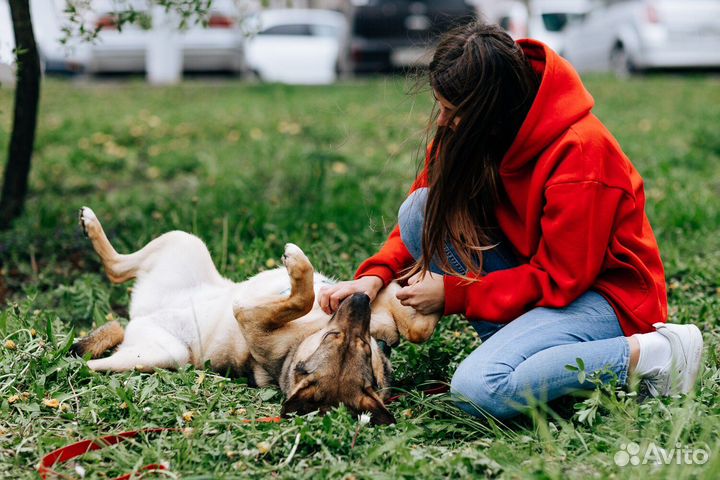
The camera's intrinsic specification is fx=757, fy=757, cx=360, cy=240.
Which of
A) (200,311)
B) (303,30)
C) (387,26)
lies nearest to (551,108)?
(200,311)

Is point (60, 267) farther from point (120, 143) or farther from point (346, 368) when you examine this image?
point (120, 143)

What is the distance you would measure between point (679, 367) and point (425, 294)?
1027 mm

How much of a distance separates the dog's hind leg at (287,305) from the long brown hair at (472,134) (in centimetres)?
47

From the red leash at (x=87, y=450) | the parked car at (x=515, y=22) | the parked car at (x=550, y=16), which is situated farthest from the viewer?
the parked car at (x=550, y=16)

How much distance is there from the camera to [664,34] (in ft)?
40.0

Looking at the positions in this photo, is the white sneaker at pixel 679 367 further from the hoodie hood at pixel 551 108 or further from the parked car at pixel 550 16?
the parked car at pixel 550 16

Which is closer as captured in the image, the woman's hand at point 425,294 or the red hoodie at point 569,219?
the red hoodie at point 569,219

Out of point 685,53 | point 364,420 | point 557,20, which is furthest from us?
point 557,20

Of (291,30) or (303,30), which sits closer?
(291,30)

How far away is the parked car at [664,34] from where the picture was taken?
12047mm

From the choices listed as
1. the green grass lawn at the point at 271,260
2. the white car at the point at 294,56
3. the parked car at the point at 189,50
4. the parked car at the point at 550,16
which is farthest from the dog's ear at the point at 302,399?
the parked car at the point at 550,16

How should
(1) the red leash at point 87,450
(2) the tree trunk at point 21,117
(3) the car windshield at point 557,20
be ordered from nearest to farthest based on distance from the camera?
(1) the red leash at point 87,450, (2) the tree trunk at point 21,117, (3) the car windshield at point 557,20

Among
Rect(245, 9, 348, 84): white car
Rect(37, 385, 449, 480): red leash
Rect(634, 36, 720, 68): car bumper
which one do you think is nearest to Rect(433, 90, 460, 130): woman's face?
Rect(37, 385, 449, 480): red leash

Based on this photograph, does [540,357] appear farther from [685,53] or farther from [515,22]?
[515,22]
